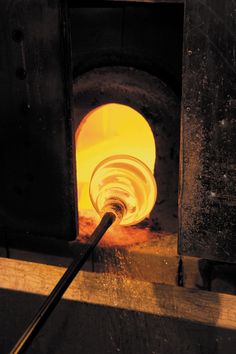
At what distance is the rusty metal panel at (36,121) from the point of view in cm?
89

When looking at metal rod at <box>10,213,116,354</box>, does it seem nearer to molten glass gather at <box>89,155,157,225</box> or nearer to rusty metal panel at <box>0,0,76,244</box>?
molten glass gather at <box>89,155,157,225</box>

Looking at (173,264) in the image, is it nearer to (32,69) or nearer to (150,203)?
(150,203)

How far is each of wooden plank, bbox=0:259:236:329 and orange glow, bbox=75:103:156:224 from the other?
30 cm

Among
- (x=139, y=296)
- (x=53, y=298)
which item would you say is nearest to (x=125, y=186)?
(x=139, y=296)

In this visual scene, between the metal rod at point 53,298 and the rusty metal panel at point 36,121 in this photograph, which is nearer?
the metal rod at point 53,298

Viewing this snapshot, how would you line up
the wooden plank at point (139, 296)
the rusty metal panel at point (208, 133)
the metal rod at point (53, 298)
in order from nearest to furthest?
the metal rod at point (53, 298) < the rusty metal panel at point (208, 133) < the wooden plank at point (139, 296)

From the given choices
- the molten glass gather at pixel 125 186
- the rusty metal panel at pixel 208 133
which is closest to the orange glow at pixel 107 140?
the molten glass gather at pixel 125 186

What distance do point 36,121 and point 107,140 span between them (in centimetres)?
34

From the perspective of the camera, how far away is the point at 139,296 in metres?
0.92

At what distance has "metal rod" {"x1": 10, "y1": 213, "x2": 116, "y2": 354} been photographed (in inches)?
22.2

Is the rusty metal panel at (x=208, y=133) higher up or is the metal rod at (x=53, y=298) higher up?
the rusty metal panel at (x=208, y=133)

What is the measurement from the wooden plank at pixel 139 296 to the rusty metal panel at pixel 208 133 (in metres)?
0.09

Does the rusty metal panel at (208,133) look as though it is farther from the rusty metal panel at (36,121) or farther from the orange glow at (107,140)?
the orange glow at (107,140)

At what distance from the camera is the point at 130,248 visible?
1181 millimetres
